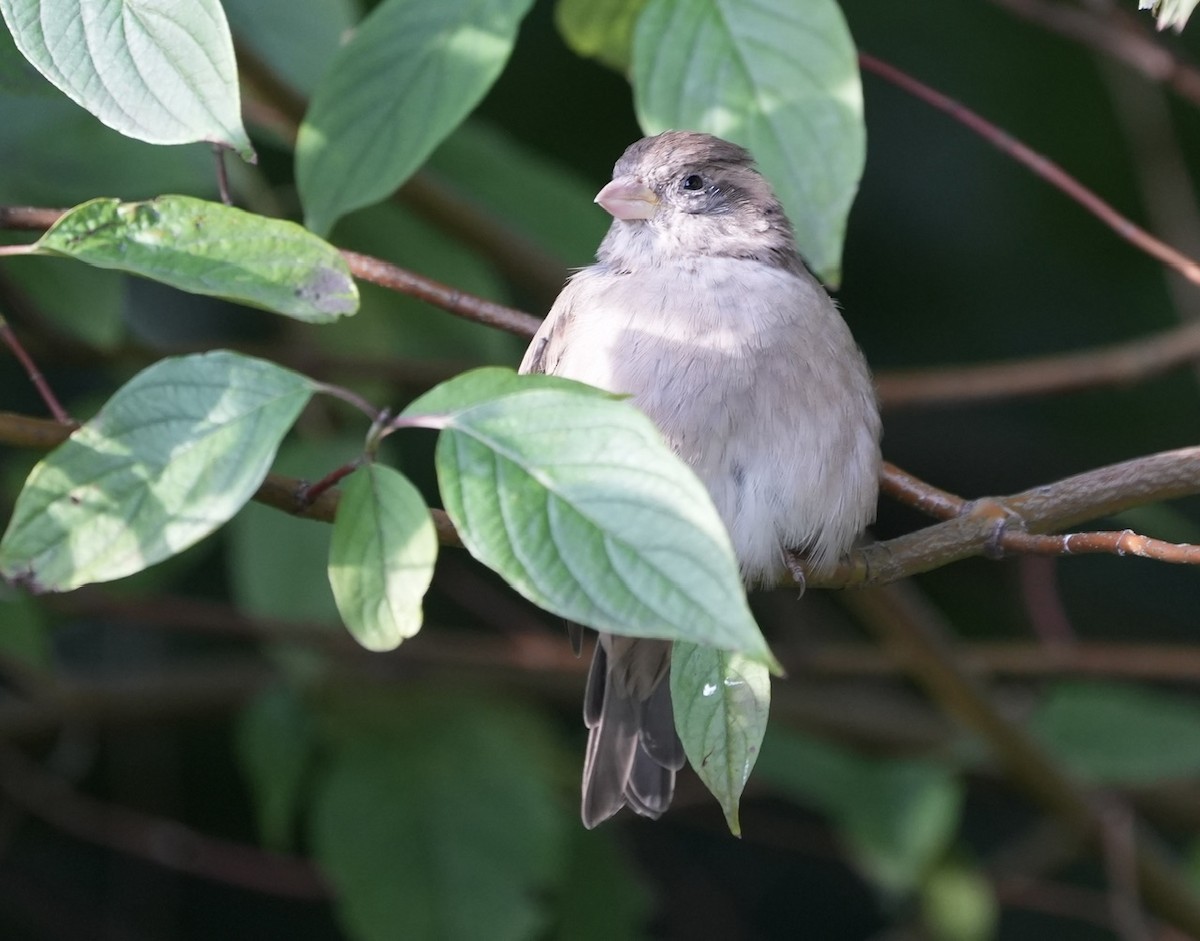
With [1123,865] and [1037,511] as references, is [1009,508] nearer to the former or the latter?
[1037,511]

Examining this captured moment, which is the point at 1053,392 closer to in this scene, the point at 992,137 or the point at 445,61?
the point at 992,137

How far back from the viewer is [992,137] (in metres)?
2.43

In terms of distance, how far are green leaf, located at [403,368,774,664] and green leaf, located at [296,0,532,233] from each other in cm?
80

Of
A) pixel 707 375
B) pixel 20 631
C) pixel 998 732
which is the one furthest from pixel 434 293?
pixel 998 732

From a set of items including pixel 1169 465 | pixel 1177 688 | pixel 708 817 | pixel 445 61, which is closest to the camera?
pixel 1169 465

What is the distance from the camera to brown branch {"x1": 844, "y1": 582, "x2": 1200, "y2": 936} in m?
3.12

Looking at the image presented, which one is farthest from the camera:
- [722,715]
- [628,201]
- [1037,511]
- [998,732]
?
[998,732]

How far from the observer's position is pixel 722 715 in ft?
5.40

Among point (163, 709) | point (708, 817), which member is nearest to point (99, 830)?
point (163, 709)

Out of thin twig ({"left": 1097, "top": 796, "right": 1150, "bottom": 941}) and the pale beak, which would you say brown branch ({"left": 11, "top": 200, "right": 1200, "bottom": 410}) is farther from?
thin twig ({"left": 1097, "top": 796, "right": 1150, "bottom": 941})

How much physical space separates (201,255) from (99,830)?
120 inches

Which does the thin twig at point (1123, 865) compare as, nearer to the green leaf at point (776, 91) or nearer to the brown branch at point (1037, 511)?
the brown branch at point (1037, 511)

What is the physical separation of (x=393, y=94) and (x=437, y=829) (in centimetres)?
190

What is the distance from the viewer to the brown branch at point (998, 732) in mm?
3119
